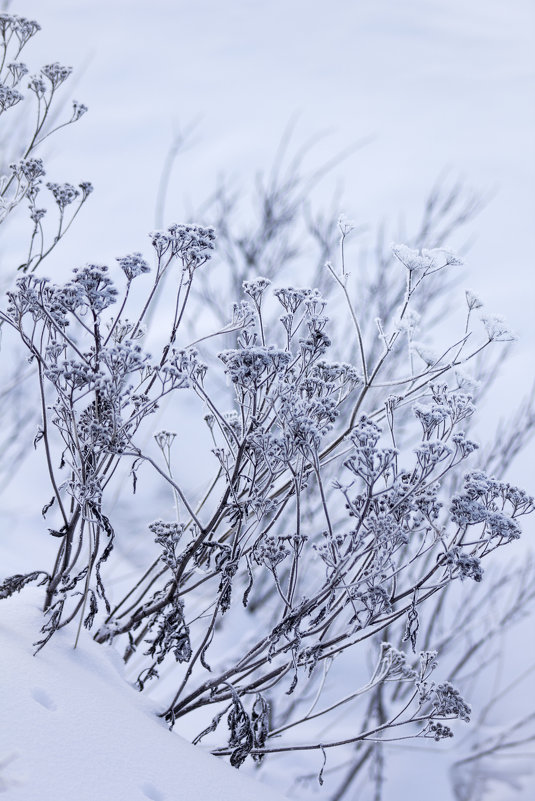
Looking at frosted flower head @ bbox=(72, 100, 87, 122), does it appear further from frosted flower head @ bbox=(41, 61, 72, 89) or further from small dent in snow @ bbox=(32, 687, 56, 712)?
small dent in snow @ bbox=(32, 687, 56, 712)

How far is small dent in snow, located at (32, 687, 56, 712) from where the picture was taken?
189 cm

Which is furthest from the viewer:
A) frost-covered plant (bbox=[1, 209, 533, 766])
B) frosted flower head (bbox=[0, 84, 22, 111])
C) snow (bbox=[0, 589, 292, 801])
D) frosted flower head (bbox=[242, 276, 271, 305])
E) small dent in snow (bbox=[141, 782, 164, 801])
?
frosted flower head (bbox=[0, 84, 22, 111])

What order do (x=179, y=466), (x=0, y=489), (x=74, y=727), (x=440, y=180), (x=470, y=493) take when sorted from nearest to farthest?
(x=74, y=727), (x=470, y=493), (x=0, y=489), (x=440, y=180), (x=179, y=466)

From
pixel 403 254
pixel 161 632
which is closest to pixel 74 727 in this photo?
pixel 161 632

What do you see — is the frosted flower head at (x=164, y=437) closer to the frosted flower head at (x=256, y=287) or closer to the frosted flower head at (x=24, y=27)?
the frosted flower head at (x=256, y=287)

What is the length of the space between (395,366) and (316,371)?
5067 mm

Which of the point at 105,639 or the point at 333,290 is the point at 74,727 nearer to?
the point at 105,639

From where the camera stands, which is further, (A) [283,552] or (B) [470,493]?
(A) [283,552]

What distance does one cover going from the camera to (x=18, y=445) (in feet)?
26.1

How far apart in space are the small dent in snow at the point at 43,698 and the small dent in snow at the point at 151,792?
0.30m

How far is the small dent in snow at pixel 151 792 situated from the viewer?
1802 mm

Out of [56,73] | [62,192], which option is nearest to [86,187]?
[62,192]

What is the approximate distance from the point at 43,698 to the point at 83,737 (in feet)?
0.52

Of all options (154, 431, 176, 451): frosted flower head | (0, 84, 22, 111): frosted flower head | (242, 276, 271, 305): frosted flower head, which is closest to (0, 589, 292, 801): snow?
(154, 431, 176, 451): frosted flower head
